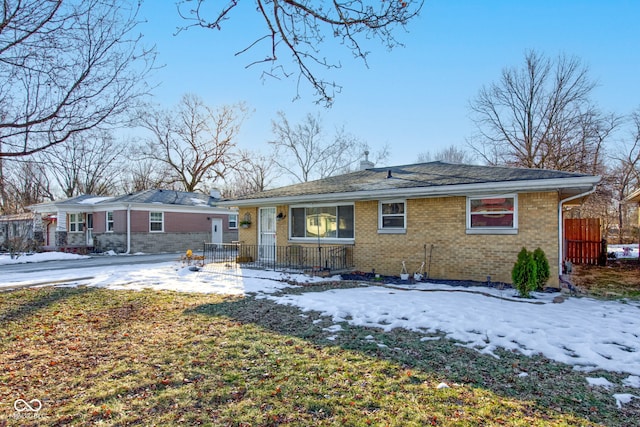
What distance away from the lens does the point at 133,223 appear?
22.3 metres

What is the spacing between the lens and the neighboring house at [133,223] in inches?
883

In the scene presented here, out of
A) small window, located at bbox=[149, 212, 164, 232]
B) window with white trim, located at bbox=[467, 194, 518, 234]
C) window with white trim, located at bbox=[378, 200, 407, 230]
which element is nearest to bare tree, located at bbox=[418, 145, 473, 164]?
small window, located at bbox=[149, 212, 164, 232]

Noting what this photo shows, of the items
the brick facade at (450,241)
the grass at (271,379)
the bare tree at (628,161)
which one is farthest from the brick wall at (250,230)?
the bare tree at (628,161)

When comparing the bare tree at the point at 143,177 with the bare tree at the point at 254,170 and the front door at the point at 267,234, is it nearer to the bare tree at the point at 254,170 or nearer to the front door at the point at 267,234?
the bare tree at the point at 254,170

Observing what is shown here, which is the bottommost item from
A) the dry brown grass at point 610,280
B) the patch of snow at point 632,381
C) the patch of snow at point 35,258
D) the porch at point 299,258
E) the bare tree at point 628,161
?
the patch of snow at point 35,258

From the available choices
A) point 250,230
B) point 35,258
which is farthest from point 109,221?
point 250,230

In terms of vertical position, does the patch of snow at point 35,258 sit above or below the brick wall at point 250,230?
below

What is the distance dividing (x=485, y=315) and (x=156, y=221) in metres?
21.8

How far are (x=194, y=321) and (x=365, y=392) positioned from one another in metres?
3.95

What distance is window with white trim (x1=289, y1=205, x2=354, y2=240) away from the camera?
1280 centimetres

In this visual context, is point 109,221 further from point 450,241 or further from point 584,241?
point 584,241

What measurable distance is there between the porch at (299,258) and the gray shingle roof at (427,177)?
206 centimetres

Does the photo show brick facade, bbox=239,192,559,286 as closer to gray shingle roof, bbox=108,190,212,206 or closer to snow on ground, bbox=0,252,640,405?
snow on ground, bbox=0,252,640,405

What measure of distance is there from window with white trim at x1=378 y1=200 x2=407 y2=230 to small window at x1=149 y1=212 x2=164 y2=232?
668 inches
